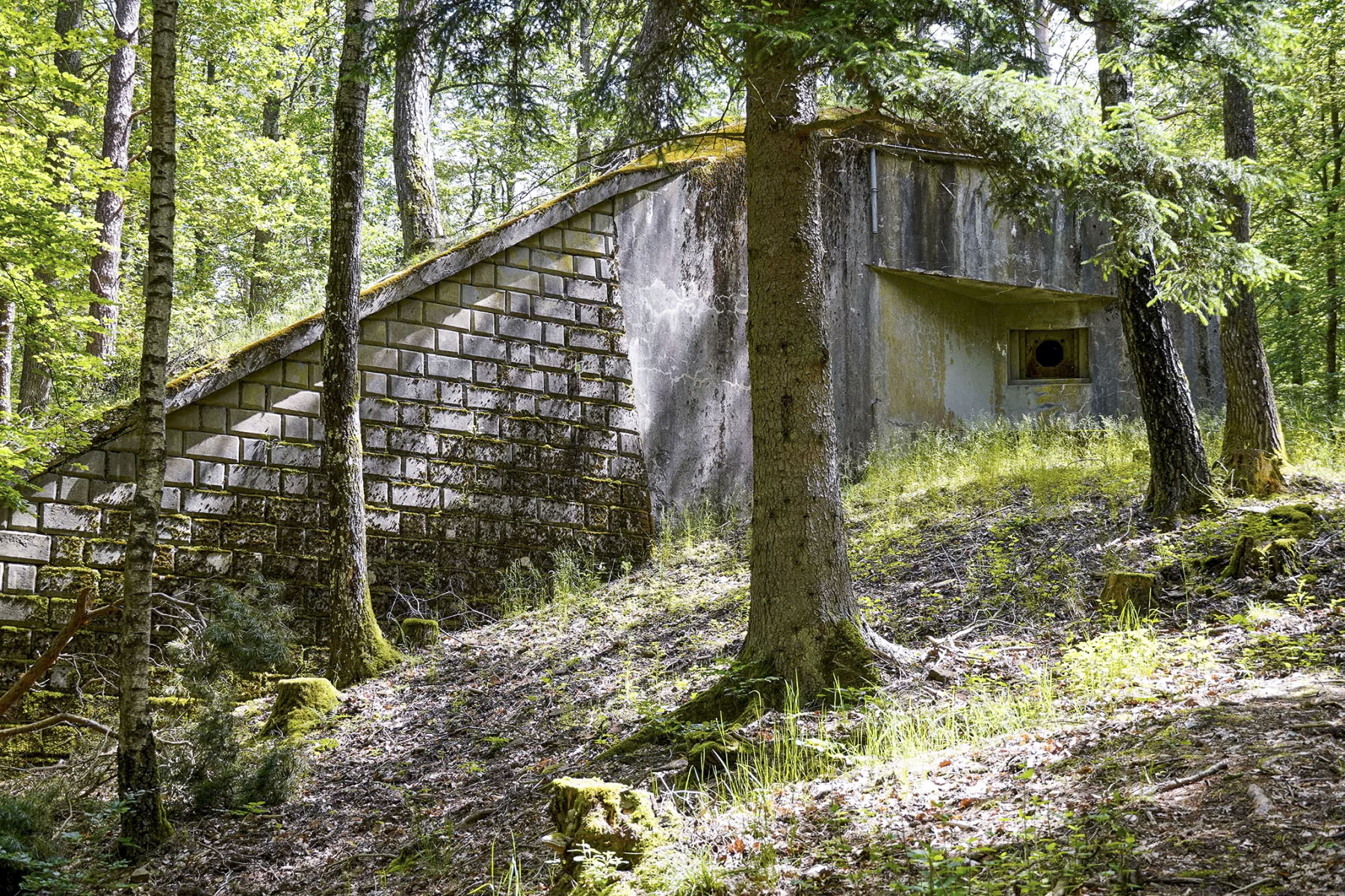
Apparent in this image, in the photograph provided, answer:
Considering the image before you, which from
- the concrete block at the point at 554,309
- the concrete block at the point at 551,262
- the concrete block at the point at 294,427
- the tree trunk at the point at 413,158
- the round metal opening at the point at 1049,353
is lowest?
the concrete block at the point at 294,427

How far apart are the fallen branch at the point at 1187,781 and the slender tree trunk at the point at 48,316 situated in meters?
8.89

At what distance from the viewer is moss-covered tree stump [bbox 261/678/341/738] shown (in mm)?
6508

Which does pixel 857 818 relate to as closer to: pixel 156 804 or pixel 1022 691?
pixel 1022 691

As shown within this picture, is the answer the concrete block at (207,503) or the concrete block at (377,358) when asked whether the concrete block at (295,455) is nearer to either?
the concrete block at (207,503)

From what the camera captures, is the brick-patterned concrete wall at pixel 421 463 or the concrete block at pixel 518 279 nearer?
the brick-patterned concrete wall at pixel 421 463

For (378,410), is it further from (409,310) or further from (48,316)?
(48,316)

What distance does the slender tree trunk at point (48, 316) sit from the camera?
886 cm

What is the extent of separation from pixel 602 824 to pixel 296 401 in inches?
233

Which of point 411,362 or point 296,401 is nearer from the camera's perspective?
point 296,401

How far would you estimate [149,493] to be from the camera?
497cm

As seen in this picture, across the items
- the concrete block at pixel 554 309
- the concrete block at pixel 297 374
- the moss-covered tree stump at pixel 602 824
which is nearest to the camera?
the moss-covered tree stump at pixel 602 824

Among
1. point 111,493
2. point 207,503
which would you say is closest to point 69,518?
point 111,493

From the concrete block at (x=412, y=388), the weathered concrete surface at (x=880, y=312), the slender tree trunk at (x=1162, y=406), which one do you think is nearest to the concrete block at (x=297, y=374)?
the concrete block at (x=412, y=388)

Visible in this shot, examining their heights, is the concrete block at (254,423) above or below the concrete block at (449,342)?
below
